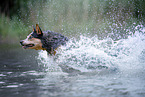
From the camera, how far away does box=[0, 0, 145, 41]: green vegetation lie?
2117 cm

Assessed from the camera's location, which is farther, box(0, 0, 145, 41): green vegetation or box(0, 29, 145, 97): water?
box(0, 0, 145, 41): green vegetation

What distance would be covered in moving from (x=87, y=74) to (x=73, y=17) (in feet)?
54.1

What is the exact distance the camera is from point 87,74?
24.4 feet

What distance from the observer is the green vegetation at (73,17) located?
21.2 metres

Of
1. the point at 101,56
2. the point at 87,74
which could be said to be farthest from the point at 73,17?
the point at 87,74

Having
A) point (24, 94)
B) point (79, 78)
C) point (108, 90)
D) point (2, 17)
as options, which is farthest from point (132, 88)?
point (2, 17)

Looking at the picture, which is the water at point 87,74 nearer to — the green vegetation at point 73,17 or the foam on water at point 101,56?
the foam on water at point 101,56

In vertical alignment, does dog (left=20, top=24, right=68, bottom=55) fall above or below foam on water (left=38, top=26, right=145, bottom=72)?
above

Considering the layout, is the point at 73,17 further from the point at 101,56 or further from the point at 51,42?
the point at 51,42

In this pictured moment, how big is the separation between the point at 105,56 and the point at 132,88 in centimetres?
247

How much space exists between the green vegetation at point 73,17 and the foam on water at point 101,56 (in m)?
11.2

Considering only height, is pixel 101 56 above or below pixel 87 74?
above

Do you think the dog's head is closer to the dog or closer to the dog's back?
the dog

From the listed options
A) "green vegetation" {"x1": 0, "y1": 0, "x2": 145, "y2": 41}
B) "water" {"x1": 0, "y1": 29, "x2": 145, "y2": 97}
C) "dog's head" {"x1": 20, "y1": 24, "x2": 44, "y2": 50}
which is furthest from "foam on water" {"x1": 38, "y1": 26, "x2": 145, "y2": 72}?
"green vegetation" {"x1": 0, "y1": 0, "x2": 145, "y2": 41}
